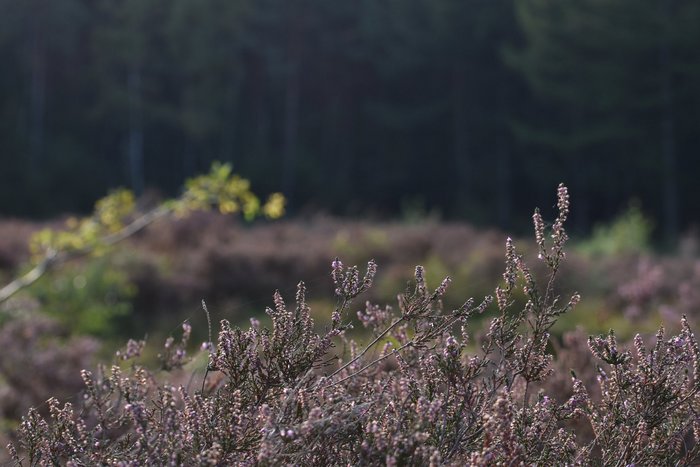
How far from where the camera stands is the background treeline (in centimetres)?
3519

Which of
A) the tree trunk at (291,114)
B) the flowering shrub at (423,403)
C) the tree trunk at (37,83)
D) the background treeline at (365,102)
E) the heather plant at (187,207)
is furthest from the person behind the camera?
the tree trunk at (291,114)

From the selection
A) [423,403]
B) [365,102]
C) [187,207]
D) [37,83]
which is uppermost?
[365,102]

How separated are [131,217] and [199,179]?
9407mm

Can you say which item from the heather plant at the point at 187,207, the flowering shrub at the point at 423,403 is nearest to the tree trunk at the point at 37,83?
the heather plant at the point at 187,207

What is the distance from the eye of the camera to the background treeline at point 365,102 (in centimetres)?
3519

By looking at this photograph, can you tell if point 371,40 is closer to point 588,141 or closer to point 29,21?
point 588,141

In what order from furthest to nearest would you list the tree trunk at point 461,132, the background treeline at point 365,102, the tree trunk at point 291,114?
the tree trunk at point 291,114 < the tree trunk at point 461,132 < the background treeline at point 365,102

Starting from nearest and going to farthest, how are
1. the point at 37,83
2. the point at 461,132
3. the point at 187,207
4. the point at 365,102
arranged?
the point at 187,207
the point at 37,83
the point at 461,132
the point at 365,102

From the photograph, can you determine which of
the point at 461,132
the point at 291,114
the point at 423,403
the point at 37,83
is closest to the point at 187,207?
the point at 423,403

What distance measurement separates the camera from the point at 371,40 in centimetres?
4362

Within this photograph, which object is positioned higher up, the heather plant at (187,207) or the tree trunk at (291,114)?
the tree trunk at (291,114)

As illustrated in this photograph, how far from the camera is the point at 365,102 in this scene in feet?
153

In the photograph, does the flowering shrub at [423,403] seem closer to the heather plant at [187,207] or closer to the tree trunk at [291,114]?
the heather plant at [187,207]

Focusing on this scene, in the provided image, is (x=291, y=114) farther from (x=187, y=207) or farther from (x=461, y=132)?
(x=187, y=207)
